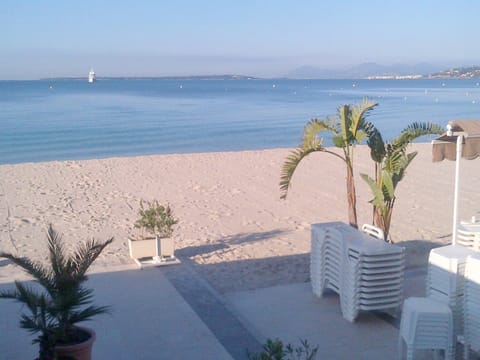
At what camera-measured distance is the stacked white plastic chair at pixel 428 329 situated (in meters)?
4.58

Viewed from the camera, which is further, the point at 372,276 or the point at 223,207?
the point at 223,207

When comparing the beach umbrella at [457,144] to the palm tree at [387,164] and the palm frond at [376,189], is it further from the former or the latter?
the palm frond at [376,189]

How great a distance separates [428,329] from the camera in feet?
15.1

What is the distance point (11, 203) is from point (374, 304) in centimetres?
856

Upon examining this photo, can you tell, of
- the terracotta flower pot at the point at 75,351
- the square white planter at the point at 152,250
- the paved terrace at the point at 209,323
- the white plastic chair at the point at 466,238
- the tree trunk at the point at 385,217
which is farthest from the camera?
the square white planter at the point at 152,250

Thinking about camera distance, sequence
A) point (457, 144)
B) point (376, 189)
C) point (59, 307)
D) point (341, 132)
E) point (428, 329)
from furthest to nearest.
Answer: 1. point (341, 132)
2. point (376, 189)
3. point (457, 144)
4. point (428, 329)
5. point (59, 307)

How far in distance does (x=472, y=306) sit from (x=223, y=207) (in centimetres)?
734

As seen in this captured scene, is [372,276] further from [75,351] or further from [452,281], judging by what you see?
[75,351]

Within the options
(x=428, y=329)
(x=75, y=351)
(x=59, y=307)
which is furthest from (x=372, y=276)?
(x=59, y=307)

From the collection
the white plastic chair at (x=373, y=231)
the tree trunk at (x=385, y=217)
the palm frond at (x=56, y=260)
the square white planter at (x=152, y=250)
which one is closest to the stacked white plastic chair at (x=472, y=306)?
the white plastic chair at (x=373, y=231)

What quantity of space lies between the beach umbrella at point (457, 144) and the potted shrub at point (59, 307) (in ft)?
13.1

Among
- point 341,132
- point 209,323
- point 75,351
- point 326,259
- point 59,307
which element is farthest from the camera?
point 341,132

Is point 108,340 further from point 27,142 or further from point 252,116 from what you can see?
point 252,116

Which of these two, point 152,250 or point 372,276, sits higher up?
point 372,276
